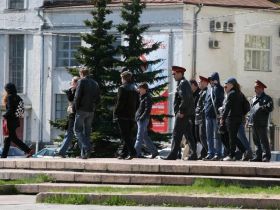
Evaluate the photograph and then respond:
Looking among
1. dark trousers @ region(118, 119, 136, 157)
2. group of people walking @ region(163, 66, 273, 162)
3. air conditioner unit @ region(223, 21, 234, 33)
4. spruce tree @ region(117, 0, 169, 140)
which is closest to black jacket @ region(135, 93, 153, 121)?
group of people walking @ region(163, 66, 273, 162)

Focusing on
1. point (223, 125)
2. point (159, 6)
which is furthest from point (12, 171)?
point (159, 6)

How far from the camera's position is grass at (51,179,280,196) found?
18.6 m

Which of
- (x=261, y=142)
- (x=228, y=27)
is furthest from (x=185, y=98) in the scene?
(x=228, y=27)

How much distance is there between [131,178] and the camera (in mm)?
21609

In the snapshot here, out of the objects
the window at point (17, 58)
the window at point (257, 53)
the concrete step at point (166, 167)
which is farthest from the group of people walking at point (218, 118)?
the window at point (17, 58)

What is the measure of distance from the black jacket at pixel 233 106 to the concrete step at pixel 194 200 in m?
7.20

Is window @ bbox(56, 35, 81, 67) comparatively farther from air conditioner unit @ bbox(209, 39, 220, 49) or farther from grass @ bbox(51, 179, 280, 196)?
grass @ bbox(51, 179, 280, 196)

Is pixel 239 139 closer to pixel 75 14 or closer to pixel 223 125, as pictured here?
pixel 223 125

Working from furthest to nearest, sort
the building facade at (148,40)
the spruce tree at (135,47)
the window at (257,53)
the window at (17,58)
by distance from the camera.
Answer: the window at (17,58)
the window at (257,53)
the building facade at (148,40)
the spruce tree at (135,47)

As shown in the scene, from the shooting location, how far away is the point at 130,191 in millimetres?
19000

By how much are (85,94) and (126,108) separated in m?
0.93

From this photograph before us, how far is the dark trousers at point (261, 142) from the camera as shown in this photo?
84.6 ft

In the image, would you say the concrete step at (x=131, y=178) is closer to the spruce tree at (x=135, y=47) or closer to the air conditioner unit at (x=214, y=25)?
the spruce tree at (x=135, y=47)

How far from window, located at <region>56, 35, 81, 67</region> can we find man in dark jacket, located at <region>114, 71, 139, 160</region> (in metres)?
33.9
